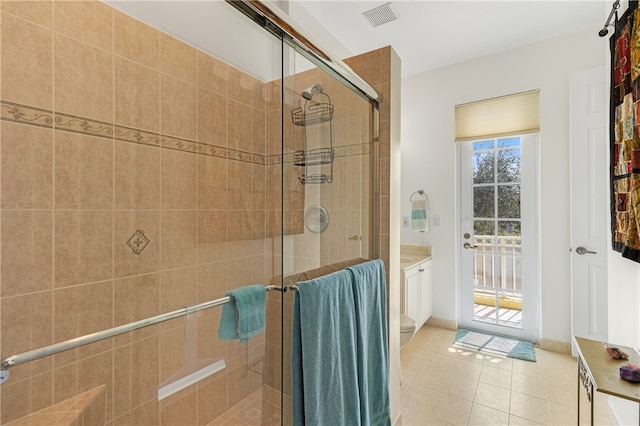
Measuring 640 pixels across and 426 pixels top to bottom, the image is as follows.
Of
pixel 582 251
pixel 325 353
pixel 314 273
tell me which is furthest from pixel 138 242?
pixel 582 251

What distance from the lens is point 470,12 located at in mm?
2414

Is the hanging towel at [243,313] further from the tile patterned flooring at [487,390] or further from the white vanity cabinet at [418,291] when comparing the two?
the white vanity cabinet at [418,291]

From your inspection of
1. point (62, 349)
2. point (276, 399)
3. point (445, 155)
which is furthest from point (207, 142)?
point (445, 155)

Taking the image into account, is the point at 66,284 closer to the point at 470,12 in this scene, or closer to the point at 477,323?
the point at 470,12

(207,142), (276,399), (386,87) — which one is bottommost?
(276,399)

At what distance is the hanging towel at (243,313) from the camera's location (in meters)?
1.12

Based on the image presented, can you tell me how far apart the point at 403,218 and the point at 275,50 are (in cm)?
281

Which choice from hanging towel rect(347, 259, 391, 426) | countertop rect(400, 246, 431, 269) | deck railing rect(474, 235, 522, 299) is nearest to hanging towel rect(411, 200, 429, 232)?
countertop rect(400, 246, 431, 269)

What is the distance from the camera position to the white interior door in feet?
7.77

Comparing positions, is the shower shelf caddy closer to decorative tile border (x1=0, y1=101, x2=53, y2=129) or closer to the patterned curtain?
decorative tile border (x1=0, y1=101, x2=53, y2=129)

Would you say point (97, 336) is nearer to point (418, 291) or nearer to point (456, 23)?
point (418, 291)

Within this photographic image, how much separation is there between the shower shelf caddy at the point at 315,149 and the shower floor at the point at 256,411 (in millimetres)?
832

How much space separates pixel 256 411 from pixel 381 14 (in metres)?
2.78

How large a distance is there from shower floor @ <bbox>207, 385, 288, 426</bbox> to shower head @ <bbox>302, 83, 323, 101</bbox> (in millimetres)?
1155
